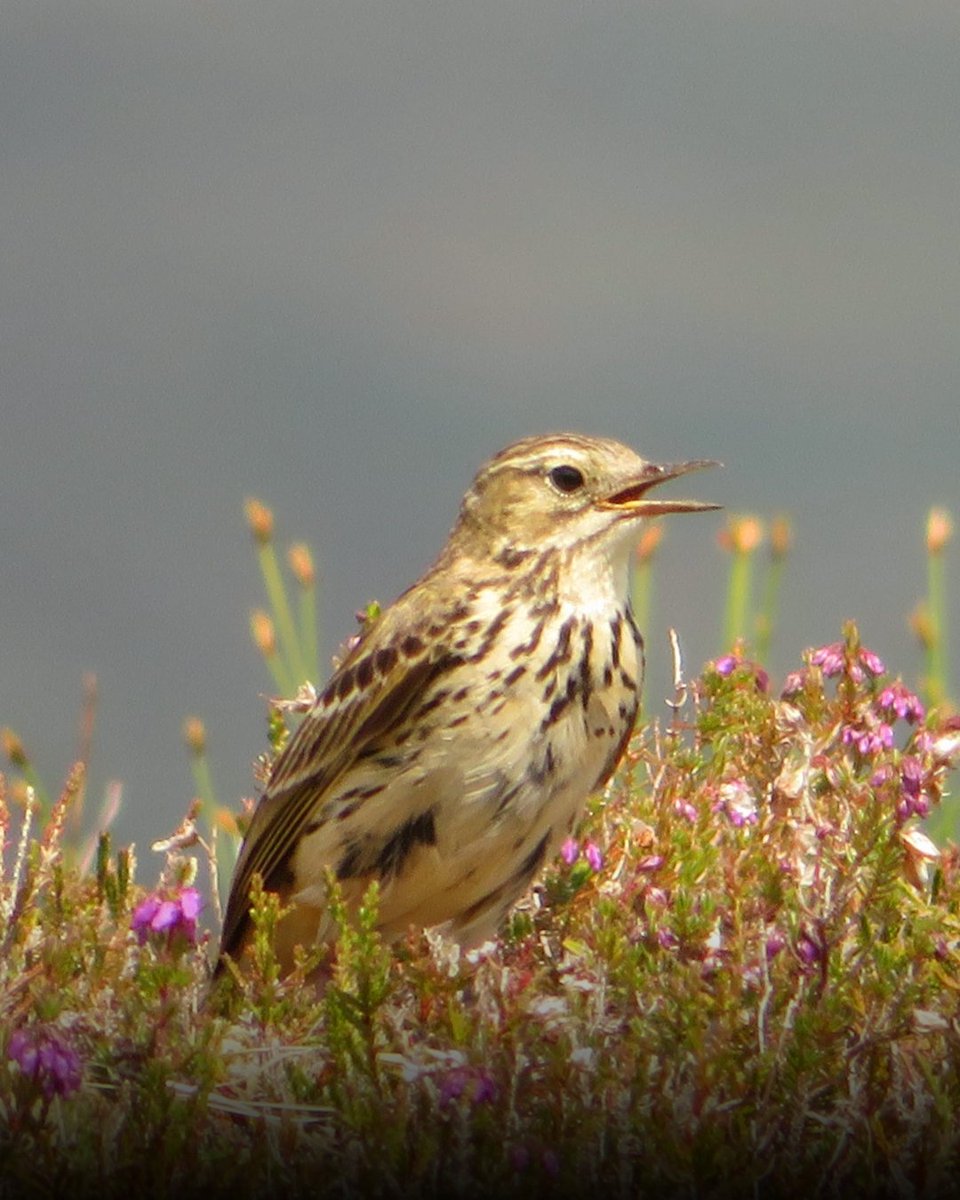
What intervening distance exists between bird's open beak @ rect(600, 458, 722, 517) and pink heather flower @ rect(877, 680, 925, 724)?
50.6 inches

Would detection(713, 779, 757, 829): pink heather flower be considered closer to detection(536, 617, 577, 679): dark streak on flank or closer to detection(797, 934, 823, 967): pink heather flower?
detection(536, 617, 577, 679): dark streak on flank

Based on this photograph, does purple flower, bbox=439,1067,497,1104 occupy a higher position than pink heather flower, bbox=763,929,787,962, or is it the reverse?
pink heather flower, bbox=763,929,787,962

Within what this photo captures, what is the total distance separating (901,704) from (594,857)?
53.8 inches

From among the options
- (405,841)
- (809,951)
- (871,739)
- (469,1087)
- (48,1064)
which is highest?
(871,739)

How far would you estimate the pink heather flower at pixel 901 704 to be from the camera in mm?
8461

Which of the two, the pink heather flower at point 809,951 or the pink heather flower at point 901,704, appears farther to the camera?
the pink heather flower at point 901,704

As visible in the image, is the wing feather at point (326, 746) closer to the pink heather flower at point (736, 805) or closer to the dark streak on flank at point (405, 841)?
the dark streak on flank at point (405, 841)

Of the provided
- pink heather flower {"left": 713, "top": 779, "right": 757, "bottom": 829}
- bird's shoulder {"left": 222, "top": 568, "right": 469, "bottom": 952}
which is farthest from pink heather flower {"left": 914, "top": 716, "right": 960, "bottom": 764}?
bird's shoulder {"left": 222, "top": 568, "right": 469, "bottom": 952}

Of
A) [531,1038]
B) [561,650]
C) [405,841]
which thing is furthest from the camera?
[561,650]

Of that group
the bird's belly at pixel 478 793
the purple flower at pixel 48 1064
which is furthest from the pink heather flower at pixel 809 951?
the purple flower at pixel 48 1064

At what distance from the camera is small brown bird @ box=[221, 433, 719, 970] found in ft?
23.9

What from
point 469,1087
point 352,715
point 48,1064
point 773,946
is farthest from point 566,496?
point 48,1064

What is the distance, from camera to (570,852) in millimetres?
8523

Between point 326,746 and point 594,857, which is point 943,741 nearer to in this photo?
point 594,857
